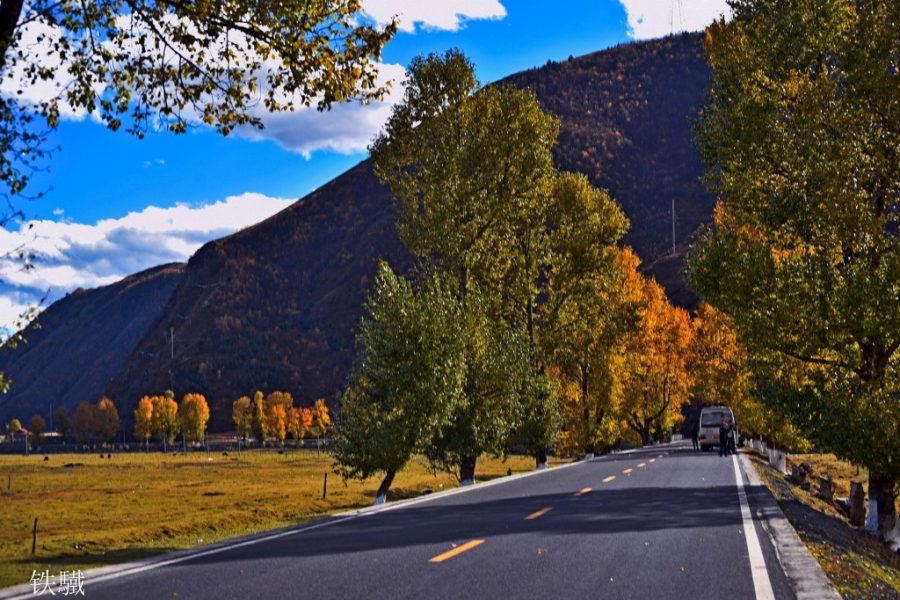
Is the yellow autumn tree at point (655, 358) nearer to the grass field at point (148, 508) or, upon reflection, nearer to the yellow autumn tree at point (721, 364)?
the yellow autumn tree at point (721, 364)

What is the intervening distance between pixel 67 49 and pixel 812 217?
15586 mm

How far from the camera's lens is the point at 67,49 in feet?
33.6

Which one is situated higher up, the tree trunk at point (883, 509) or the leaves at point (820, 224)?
the leaves at point (820, 224)

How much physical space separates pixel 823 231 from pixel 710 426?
109 feet

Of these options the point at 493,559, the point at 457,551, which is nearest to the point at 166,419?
the point at 457,551

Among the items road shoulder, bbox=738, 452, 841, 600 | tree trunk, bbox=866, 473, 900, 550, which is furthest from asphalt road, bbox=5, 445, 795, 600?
tree trunk, bbox=866, 473, 900, 550

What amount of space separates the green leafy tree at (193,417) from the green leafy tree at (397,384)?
15085 cm

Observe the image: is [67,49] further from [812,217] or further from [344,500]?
[344,500]

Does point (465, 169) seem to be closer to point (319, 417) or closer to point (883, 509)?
point (883, 509)

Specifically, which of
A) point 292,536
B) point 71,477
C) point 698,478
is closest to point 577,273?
point 698,478

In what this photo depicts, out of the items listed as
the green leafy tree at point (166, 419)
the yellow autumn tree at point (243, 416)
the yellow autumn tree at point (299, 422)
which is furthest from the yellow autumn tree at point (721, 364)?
the green leafy tree at point (166, 419)

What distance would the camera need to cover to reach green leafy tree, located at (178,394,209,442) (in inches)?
6673

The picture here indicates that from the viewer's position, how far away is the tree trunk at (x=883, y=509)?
19.6 m

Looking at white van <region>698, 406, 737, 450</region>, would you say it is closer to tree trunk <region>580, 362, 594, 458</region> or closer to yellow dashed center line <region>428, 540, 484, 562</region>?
tree trunk <region>580, 362, 594, 458</region>
